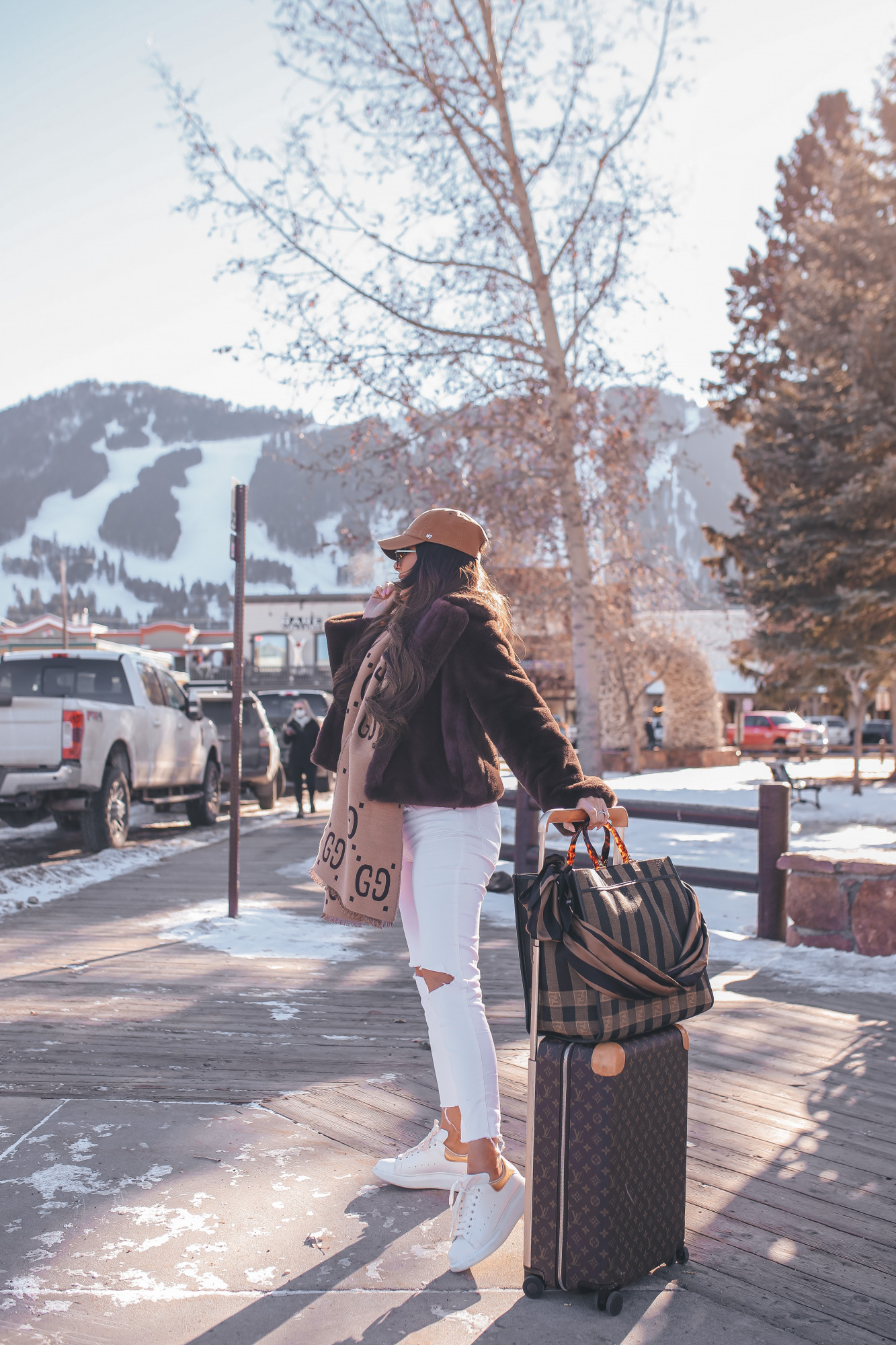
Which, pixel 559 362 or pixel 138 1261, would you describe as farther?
pixel 559 362

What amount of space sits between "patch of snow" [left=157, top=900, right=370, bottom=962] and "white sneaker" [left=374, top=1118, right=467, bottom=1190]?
3.31m

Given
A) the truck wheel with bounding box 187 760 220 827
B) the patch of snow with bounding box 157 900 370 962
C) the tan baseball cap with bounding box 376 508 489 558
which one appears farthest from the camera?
the truck wheel with bounding box 187 760 220 827

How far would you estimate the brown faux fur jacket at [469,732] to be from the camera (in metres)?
2.74

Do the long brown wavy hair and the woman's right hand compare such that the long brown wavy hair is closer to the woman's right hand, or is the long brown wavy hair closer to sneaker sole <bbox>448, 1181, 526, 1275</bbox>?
the woman's right hand

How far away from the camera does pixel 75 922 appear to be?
734 centimetres

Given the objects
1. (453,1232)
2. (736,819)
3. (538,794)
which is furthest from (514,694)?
(736,819)

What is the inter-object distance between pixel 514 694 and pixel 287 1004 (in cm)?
304

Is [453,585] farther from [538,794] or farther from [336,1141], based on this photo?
[336,1141]

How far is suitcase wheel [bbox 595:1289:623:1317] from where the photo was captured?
7.81 feet

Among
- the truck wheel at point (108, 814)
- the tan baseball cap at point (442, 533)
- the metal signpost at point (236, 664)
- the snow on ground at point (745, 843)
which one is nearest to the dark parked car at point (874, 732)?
the snow on ground at point (745, 843)

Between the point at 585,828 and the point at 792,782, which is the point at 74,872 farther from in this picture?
the point at 792,782

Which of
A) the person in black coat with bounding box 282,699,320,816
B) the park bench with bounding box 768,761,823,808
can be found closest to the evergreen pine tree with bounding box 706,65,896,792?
the park bench with bounding box 768,761,823,808

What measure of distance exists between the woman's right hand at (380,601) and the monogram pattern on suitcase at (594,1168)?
4.06ft

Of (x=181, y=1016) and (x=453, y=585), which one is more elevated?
(x=453, y=585)
